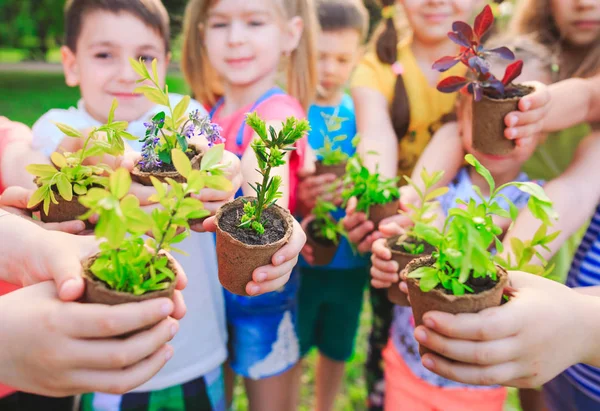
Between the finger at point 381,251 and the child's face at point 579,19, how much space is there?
1.26 meters

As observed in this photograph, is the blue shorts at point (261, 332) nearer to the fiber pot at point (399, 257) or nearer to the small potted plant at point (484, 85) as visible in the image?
the fiber pot at point (399, 257)

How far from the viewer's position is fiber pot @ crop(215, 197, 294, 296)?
113cm

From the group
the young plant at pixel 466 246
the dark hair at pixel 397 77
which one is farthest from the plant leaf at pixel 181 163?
the dark hair at pixel 397 77

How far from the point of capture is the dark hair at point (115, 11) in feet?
6.25

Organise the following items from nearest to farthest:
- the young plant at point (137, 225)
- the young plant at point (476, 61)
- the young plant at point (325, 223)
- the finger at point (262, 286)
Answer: the young plant at point (137, 225) < the finger at point (262, 286) < the young plant at point (476, 61) < the young plant at point (325, 223)

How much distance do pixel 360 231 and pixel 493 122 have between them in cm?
64

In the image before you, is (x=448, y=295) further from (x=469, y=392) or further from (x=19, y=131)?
(x=19, y=131)

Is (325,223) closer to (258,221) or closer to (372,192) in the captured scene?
(372,192)

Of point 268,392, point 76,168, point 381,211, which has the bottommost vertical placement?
point 268,392

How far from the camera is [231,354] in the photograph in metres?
2.13

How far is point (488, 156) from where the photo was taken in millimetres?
1872

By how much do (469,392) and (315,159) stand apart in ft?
3.92

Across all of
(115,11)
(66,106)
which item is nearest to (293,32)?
(115,11)

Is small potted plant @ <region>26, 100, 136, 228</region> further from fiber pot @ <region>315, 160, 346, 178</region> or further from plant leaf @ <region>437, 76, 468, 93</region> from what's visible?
fiber pot @ <region>315, 160, 346, 178</region>
